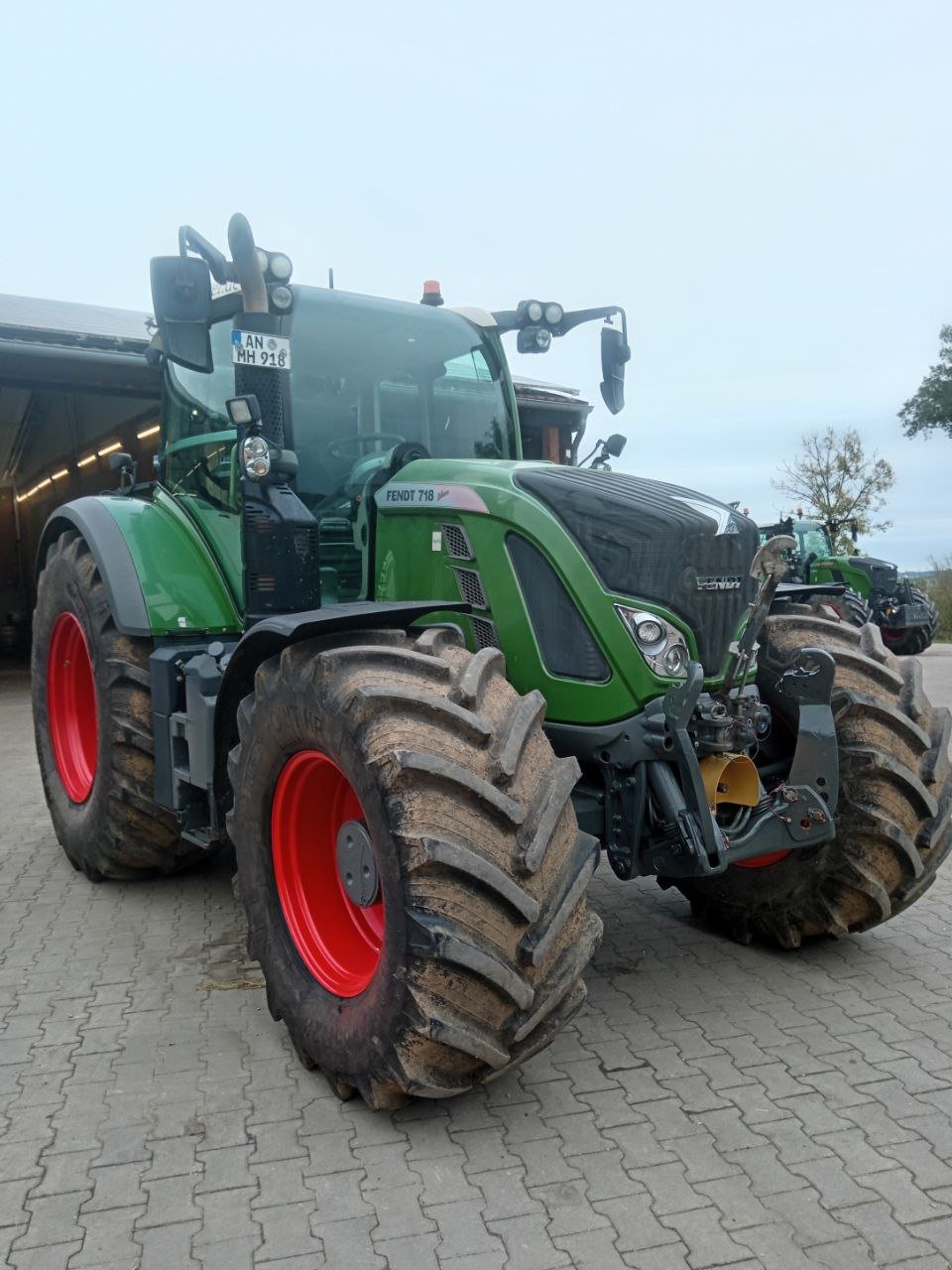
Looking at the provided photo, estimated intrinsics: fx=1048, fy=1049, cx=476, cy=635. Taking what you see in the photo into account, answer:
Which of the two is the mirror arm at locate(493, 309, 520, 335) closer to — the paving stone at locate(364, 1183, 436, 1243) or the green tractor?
the paving stone at locate(364, 1183, 436, 1243)

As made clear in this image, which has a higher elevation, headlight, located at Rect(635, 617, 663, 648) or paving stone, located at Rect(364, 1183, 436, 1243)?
headlight, located at Rect(635, 617, 663, 648)

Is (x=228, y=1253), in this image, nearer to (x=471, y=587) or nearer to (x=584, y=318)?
(x=471, y=587)

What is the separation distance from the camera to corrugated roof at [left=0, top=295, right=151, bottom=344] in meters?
12.1

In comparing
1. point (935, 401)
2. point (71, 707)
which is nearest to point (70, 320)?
point (71, 707)

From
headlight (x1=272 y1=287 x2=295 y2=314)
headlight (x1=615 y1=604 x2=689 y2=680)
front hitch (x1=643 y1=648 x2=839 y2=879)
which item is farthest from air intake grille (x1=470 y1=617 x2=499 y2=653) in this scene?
headlight (x1=272 y1=287 x2=295 y2=314)

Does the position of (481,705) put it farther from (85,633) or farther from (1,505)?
(1,505)

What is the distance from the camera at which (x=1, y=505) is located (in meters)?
23.0

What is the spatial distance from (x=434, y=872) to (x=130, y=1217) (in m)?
1.07

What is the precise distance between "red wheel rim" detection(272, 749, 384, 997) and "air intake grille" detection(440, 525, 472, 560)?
84 centimetres

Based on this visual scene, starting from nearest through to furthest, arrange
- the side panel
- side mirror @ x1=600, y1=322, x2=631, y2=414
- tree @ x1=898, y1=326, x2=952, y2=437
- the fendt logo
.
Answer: the fendt logo → the side panel → side mirror @ x1=600, y1=322, x2=631, y2=414 → tree @ x1=898, y1=326, x2=952, y2=437

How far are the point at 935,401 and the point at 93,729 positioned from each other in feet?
110

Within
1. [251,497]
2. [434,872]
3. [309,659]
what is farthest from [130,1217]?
[251,497]

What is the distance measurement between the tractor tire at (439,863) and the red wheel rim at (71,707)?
2665 millimetres

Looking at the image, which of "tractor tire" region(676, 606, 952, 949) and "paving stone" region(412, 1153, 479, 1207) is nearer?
"paving stone" region(412, 1153, 479, 1207)
